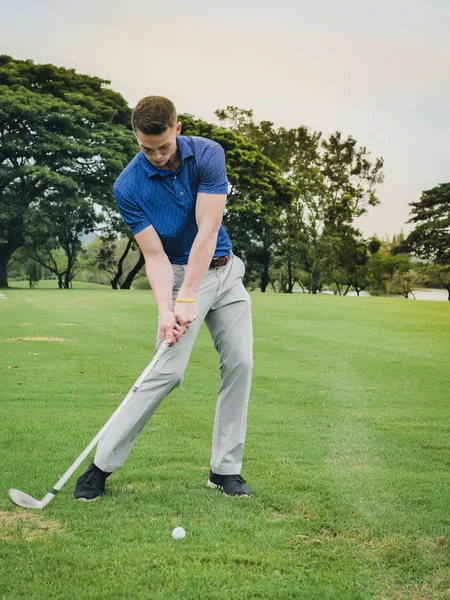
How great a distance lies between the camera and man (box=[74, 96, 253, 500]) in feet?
13.9

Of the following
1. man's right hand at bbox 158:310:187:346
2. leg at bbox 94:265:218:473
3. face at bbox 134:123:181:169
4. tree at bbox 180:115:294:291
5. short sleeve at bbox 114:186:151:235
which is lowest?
leg at bbox 94:265:218:473

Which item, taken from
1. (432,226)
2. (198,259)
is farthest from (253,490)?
(432,226)

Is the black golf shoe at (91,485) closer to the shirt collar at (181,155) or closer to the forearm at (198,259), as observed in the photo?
the forearm at (198,259)

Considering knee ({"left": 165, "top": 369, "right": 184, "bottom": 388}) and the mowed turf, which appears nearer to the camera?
the mowed turf

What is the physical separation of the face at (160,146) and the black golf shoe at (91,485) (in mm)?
1847

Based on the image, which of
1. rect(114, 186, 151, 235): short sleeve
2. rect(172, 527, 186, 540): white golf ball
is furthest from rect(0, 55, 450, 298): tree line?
rect(172, 527, 186, 540): white golf ball

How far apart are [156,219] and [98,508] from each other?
172 cm

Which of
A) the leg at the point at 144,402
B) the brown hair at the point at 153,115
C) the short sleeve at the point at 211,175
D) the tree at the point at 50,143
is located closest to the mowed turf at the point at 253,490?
the leg at the point at 144,402

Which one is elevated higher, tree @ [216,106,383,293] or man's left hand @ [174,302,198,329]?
tree @ [216,106,383,293]

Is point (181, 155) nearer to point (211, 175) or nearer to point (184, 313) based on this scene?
point (211, 175)

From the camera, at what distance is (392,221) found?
55.0 meters

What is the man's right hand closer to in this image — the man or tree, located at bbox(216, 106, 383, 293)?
the man

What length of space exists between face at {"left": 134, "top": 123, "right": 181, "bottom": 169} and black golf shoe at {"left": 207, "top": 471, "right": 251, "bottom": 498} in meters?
1.93

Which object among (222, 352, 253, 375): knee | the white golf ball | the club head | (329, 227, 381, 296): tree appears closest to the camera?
the white golf ball
